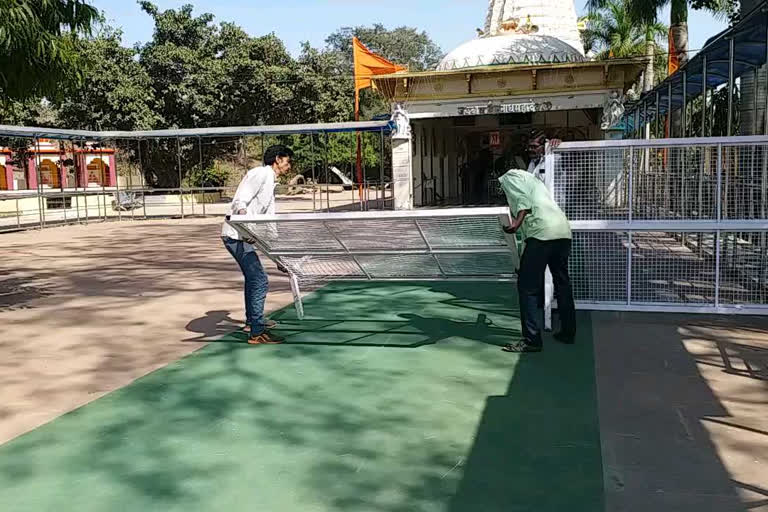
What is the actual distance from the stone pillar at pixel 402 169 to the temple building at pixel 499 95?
30 millimetres

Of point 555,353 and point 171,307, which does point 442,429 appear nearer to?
point 555,353

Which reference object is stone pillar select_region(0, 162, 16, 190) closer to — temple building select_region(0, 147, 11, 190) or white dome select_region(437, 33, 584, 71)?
temple building select_region(0, 147, 11, 190)

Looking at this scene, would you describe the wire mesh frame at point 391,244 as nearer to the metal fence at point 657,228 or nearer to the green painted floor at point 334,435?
the green painted floor at point 334,435

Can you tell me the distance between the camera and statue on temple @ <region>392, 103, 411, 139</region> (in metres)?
22.9

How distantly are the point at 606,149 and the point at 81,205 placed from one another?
24.3 meters

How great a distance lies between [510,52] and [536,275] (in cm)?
1875

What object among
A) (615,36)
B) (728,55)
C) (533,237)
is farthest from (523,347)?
(615,36)

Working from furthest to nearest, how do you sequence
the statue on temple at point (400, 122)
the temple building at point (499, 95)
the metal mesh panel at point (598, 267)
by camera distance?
the statue on temple at point (400, 122) < the temple building at point (499, 95) < the metal mesh panel at point (598, 267)

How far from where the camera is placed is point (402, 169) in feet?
76.2

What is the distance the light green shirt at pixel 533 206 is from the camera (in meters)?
5.95

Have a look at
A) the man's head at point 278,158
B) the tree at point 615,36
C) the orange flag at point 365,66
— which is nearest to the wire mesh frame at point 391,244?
the man's head at point 278,158

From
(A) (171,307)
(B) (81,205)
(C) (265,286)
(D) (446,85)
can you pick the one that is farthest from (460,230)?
(B) (81,205)

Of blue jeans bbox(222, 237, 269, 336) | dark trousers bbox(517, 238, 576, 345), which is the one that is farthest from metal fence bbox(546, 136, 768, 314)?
blue jeans bbox(222, 237, 269, 336)

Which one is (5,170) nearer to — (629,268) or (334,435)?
(629,268)
